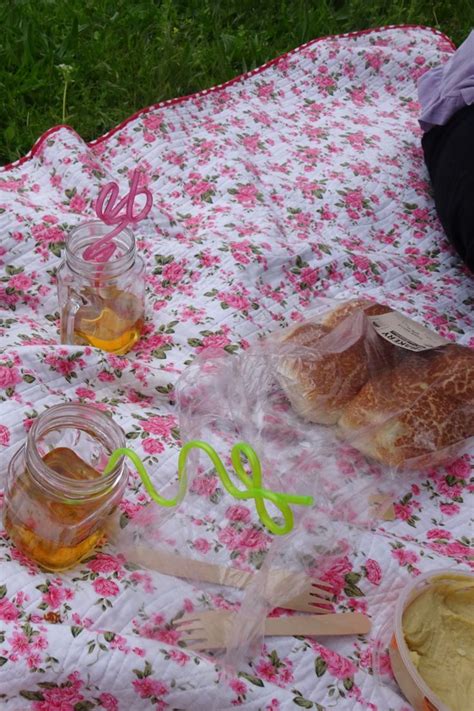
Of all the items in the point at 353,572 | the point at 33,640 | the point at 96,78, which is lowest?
the point at 353,572

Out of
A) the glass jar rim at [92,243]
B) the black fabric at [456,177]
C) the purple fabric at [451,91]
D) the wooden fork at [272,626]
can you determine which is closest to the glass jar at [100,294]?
the glass jar rim at [92,243]

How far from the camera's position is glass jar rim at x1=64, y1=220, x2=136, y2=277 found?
1.21 m

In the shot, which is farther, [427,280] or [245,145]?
[245,145]

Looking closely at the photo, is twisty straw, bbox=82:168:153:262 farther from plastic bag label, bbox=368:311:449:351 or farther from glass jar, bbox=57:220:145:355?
plastic bag label, bbox=368:311:449:351

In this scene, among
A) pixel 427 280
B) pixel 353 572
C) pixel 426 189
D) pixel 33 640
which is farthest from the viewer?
pixel 426 189

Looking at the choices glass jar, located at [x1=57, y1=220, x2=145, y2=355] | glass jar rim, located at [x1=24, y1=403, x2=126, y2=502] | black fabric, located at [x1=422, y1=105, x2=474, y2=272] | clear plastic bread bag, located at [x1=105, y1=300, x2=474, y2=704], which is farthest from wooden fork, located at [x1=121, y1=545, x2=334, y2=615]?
black fabric, located at [x1=422, y1=105, x2=474, y2=272]

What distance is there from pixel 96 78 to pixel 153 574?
1.38m

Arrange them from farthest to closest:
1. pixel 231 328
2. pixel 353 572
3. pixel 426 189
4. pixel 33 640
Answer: pixel 426 189
pixel 231 328
pixel 353 572
pixel 33 640

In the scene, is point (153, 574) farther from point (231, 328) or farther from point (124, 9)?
point (124, 9)

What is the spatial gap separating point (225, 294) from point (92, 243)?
25cm

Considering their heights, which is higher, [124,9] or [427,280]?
[124,9]

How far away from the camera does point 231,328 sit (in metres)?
1.35

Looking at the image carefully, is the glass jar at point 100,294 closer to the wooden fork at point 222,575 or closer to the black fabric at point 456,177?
the wooden fork at point 222,575

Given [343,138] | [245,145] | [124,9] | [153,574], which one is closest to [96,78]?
[124,9]
